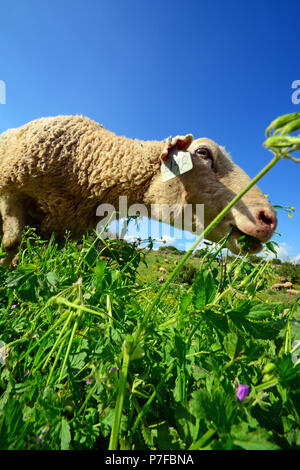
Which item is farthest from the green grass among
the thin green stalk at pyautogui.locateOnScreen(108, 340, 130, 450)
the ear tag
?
the ear tag

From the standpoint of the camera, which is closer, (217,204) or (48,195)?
(217,204)

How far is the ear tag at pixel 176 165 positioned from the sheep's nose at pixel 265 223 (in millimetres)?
891

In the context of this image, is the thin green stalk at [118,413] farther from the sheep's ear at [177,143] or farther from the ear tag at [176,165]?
the sheep's ear at [177,143]

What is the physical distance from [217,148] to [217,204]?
85 cm

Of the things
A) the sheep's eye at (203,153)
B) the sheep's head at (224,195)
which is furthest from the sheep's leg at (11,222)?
the sheep's eye at (203,153)

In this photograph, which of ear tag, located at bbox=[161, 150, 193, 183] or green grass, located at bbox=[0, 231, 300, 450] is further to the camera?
ear tag, located at bbox=[161, 150, 193, 183]

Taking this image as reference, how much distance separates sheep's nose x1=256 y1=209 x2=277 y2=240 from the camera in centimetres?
220

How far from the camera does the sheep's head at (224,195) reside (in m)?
2.28

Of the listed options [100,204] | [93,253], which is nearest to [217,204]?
[100,204]

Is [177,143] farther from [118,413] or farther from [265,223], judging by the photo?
[118,413]

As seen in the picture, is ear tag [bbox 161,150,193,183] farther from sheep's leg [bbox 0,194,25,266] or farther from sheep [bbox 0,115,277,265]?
sheep's leg [bbox 0,194,25,266]

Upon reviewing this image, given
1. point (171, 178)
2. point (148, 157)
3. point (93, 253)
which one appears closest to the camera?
point (93, 253)
